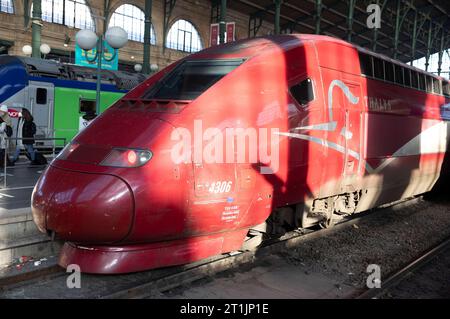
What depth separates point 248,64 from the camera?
4.88 m

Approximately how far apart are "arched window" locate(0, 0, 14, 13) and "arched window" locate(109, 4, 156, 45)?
6.51 meters

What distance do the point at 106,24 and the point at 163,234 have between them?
98.6ft

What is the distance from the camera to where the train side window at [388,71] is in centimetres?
727

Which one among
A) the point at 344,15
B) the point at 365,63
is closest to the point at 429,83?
the point at 365,63

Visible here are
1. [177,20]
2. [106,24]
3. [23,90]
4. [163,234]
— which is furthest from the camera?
[177,20]

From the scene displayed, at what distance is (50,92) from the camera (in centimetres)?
1538

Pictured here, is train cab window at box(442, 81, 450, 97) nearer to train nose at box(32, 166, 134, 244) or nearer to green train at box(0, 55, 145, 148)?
train nose at box(32, 166, 134, 244)

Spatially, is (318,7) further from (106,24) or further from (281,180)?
(281,180)

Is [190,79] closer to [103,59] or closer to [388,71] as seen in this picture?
[388,71]

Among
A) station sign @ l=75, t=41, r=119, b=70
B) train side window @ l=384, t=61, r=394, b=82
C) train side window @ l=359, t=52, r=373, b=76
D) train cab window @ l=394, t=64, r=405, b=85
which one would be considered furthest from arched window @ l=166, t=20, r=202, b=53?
train side window @ l=359, t=52, r=373, b=76

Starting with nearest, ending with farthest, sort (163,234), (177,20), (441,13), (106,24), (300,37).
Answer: (163,234), (300,37), (106,24), (177,20), (441,13)

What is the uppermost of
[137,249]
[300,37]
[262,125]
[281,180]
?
[300,37]

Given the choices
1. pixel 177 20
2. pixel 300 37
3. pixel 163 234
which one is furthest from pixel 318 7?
pixel 163 234

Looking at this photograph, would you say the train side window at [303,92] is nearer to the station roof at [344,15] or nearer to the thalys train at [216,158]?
the thalys train at [216,158]
